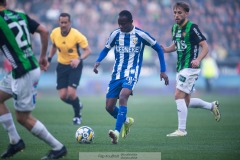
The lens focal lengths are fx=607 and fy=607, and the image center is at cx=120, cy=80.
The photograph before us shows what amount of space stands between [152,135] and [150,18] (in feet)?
65.5

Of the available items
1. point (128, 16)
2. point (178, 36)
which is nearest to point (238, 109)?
point (178, 36)

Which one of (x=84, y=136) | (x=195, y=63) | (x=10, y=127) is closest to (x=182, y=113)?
(x=195, y=63)

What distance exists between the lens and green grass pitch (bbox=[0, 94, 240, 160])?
9.58 metres

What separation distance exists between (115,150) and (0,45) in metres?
2.57

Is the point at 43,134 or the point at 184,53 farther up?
the point at 184,53

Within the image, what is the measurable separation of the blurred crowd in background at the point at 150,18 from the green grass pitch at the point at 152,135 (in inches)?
419

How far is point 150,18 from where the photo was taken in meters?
31.7

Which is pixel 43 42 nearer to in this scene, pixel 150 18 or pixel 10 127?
pixel 10 127

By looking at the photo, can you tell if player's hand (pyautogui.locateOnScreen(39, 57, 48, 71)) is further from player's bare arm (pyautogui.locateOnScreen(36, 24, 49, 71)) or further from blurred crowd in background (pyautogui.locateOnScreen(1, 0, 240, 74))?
blurred crowd in background (pyautogui.locateOnScreen(1, 0, 240, 74))

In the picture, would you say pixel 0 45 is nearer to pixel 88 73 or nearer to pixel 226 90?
pixel 88 73

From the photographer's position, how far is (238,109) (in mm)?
20016

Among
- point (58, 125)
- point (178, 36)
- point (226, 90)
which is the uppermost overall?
point (178, 36)

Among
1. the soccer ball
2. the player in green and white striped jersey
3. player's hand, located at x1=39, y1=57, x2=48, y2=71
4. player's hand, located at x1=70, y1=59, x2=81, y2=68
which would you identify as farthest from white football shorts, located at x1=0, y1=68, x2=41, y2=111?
player's hand, located at x1=70, y1=59, x2=81, y2=68

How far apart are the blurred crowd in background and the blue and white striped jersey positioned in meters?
18.1
